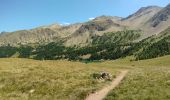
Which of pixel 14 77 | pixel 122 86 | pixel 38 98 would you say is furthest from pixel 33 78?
pixel 122 86

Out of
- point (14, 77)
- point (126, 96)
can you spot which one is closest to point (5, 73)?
point (14, 77)

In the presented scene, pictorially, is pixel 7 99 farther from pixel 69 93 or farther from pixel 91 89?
pixel 91 89

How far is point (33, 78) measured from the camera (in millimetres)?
52219

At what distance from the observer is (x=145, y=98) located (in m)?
34.1

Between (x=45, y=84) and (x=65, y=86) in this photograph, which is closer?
(x=65, y=86)

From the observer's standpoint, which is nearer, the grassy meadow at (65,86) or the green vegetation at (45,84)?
the grassy meadow at (65,86)

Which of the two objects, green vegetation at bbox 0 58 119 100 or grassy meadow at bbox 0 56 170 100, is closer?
grassy meadow at bbox 0 56 170 100

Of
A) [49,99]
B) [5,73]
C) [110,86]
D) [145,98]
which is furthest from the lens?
[5,73]

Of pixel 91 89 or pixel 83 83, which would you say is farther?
pixel 83 83

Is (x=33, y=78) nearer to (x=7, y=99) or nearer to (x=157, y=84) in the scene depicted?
(x=7, y=99)

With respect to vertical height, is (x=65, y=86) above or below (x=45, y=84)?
below

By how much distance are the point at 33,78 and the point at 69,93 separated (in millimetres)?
13034

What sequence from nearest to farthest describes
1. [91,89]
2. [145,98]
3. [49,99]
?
1. [145,98]
2. [49,99]
3. [91,89]

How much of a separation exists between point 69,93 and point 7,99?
26.8 feet
